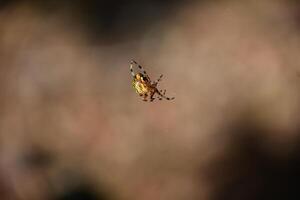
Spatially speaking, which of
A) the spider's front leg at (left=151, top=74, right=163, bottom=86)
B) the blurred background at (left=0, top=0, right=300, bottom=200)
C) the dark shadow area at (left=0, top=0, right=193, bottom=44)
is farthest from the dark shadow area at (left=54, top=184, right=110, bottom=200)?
the dark shadow area at (left=0, top=0, right=193, bottom=44)

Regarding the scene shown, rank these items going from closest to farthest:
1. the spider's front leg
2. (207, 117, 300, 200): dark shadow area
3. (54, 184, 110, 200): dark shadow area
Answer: (207, 117, 300, 200): dark shadow area < (54, 184, 110, 200): dark shadow area < the spider's front leg

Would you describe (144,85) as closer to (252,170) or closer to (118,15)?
(118,15)

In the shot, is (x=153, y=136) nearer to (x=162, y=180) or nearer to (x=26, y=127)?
(x=162, y=180)

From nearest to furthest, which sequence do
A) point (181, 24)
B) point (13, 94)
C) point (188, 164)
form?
point (188, 164)
point (181, 24)
point (13, 94)

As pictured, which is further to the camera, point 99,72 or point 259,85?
point 99,72

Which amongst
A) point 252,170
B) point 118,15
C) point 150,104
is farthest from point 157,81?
point 252,170

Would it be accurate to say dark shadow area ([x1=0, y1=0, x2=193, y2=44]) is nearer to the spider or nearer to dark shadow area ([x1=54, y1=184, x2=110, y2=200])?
the spider

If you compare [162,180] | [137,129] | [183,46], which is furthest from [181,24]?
[162,180]
